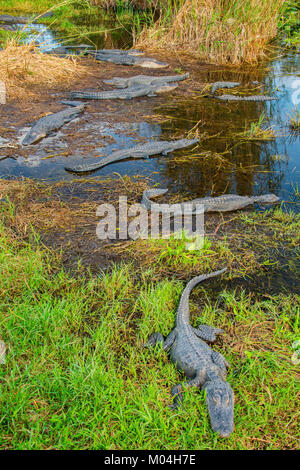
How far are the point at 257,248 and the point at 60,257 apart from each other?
1.83 meters

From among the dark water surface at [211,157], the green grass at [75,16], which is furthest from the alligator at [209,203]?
the green grass at [75,16]

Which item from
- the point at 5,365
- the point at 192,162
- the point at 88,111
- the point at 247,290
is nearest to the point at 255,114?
the point at 192,162

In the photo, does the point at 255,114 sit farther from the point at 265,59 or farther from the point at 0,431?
the point at 0,431

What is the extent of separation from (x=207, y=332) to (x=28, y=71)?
23.2 feet

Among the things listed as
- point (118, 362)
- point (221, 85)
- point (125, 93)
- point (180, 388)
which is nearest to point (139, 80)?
point (125, 93)

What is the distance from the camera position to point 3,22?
13.8m

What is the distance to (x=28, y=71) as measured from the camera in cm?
780

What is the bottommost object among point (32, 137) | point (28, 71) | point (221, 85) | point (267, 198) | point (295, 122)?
point (267, 198)

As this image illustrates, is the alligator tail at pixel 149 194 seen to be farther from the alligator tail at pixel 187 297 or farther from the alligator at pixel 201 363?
the alligator at pixel 201 363

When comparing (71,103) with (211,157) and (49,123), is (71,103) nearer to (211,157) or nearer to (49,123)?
(49,123)

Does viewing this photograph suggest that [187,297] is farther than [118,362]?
Yes

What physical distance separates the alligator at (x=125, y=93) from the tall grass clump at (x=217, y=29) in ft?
7.70

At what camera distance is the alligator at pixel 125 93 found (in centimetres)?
726

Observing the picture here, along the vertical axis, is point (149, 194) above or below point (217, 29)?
below
